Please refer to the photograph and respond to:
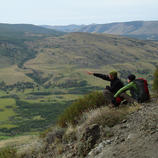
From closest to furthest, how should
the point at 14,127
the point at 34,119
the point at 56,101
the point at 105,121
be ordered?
the point at 105,121 < the point at 14,127 < the point at 34,119 < the point at 56,101

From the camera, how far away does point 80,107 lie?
503 inches

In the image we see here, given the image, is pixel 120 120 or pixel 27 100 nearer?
pixel 120 120

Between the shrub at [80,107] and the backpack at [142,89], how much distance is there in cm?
259

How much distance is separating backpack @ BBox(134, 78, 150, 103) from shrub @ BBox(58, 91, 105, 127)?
2586 mm

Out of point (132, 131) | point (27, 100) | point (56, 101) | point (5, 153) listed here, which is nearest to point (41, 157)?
point (5, 153)

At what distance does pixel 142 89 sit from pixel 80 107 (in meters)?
3.70

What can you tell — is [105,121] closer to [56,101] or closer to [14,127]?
[14,127]

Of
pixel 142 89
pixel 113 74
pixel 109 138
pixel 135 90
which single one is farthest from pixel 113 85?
pixel 109 138

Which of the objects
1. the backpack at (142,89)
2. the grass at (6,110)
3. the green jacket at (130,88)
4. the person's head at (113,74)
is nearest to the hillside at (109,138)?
the backpack at (142,89)

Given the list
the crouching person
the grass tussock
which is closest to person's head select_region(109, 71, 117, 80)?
the crouching person

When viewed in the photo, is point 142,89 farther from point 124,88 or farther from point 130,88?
point 124,88

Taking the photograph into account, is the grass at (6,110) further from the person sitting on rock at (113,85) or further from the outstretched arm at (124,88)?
the outstretched arm at (124,88)

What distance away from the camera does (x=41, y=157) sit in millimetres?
9586

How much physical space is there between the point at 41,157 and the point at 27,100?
16702 centimetres
